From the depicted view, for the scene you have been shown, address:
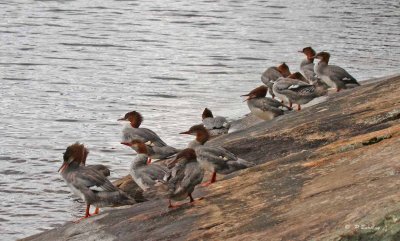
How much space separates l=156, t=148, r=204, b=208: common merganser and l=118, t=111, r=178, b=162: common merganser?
151 inches

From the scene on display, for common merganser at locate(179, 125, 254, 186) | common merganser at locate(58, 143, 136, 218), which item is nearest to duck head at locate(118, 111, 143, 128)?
common merganser at locate(58, 143, 136, 218)

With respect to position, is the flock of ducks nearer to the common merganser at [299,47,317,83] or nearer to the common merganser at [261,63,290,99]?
the common merganser at [261,63,290,99]

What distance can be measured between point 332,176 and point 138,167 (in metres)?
4.36

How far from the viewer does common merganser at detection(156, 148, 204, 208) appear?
10289mm

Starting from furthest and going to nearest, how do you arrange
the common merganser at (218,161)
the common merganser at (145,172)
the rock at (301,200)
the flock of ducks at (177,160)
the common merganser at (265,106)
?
the common merganser at (265,106) < the common merganser at (145,172) < the common merganser at (218,161) < the flock of ducks at (177,160) < the rock at (301,200)

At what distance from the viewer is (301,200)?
895 centimetres

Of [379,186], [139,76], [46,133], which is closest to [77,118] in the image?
[46,133]

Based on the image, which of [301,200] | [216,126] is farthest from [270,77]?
[301,200]

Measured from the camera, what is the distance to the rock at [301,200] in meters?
7.74

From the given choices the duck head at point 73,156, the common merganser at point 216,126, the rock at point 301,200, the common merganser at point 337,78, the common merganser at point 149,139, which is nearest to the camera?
the rock at point 301,200

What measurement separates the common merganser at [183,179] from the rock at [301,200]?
0.58 feet

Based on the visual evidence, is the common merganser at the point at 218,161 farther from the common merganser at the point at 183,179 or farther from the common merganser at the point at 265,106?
the common merganser at the point at 265,106

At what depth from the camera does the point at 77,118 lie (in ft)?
74.4

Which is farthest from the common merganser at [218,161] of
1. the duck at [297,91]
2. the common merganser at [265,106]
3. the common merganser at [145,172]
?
the duck at [297,91]
